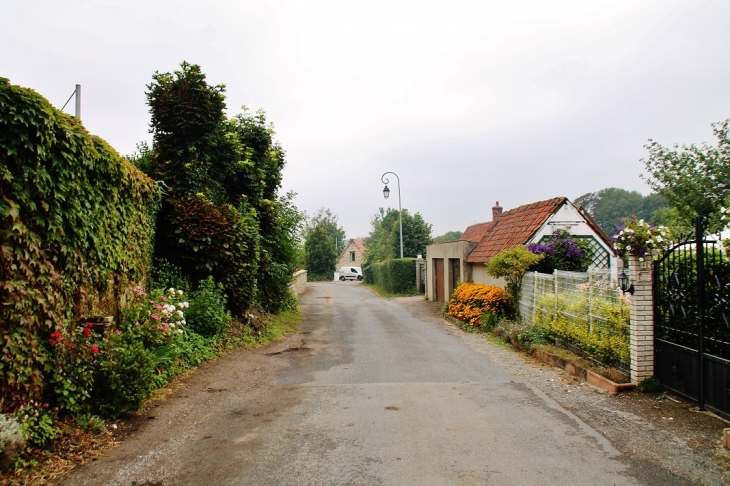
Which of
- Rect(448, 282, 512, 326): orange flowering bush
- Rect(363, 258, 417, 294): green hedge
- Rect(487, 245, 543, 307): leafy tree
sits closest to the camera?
Rect(487, 245, 543, 307): leafy tree

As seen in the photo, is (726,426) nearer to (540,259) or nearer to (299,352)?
(299,352)

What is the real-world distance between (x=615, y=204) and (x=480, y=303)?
6897 cm

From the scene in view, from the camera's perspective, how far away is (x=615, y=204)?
7556cm

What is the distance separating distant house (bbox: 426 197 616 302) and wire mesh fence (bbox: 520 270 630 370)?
5114 mm

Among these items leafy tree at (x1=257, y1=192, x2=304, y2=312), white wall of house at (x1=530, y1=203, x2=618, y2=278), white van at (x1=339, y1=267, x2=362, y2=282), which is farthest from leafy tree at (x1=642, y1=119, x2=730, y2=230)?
white van at (x1=339, y1=267, x2=362, y2=282)

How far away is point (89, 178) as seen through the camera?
640cm

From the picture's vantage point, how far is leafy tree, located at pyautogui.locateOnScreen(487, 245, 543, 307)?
46.4ft

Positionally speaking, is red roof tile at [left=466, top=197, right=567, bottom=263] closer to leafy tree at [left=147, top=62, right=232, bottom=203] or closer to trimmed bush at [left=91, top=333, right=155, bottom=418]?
leafy tree at [left=147, top=62, right=232, bottom=203]

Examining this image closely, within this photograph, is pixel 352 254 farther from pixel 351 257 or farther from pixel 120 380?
pixel 120 380

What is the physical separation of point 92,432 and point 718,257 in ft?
24.5

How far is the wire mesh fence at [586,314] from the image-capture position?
8.08m

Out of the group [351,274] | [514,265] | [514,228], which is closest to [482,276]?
[514,228]

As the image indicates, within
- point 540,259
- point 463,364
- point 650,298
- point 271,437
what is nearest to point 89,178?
point 271,437

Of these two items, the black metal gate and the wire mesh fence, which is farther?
the wire mesh fence
